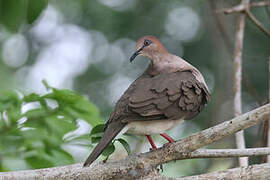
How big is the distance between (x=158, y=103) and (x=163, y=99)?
75 mm

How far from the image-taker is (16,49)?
459 inches

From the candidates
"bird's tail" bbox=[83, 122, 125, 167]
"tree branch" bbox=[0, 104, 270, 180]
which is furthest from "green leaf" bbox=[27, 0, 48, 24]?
"tree branch" bbox=[0, 104, 270, 180]

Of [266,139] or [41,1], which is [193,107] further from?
[41,1]

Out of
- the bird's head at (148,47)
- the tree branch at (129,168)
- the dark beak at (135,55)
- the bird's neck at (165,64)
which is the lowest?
the tree branch at (129,168)

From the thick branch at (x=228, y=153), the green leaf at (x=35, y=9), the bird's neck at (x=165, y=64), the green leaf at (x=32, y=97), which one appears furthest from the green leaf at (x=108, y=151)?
the green leaf at (x=35, y=9)

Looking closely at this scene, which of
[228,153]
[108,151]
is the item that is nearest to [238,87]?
[228,153]

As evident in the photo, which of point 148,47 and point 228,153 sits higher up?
point 148,47

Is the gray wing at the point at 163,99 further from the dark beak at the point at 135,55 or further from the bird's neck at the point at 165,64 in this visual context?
the dark beak at the point at 135,55

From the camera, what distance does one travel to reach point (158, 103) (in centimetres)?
332

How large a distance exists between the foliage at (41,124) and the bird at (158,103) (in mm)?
352

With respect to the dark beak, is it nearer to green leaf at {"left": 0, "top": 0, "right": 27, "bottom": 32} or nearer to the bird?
the bird

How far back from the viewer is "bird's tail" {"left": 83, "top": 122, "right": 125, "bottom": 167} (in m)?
2.82

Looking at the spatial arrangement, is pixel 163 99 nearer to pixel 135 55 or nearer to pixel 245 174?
pixel 135 55

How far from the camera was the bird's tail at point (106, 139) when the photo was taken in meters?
2.82
